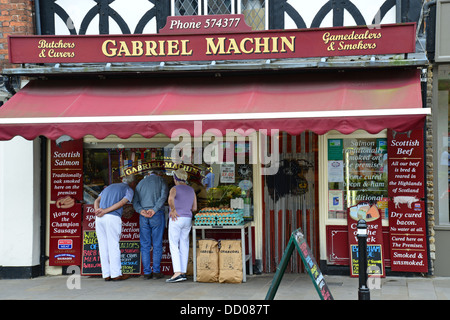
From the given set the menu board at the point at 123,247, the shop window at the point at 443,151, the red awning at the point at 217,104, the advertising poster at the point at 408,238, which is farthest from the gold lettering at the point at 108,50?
the shop window at the point at 443,151

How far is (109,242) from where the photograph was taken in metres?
8.96

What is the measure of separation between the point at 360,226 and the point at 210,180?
3.72m

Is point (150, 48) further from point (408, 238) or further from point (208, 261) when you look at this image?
point (408, 238)

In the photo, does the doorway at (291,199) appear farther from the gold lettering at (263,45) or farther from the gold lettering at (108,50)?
the gold lettering at (108,50)

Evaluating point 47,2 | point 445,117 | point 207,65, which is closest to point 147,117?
point 207,65

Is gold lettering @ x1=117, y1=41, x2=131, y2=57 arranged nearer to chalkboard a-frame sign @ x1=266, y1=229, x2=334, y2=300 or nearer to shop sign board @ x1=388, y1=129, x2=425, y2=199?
chalkboard a-frame sign @ x1=266, y1=229, x2=334, y2=300

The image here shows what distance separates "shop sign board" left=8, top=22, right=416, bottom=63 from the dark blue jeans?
2496 mm

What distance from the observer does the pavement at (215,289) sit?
308 inches

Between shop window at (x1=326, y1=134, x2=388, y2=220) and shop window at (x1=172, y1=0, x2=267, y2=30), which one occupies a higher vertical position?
shop window at (x1=172, y1=0, x2=267, y2=30)

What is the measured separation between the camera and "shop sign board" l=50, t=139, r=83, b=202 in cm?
966

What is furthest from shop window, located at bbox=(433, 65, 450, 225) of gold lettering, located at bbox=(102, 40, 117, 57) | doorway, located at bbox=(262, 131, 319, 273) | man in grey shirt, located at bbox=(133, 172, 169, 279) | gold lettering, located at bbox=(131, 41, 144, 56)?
gold lettering, located at bbox=(102, 40, 117, 57)

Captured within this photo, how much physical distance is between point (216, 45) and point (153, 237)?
3153 millimetres

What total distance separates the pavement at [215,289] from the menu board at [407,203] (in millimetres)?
330

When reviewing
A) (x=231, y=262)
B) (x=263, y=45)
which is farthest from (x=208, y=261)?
(x=263, y=45)
